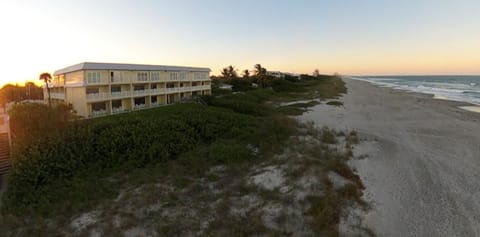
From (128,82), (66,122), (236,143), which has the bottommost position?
(236,143)

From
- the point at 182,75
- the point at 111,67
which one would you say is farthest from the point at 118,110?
the point at 182,75

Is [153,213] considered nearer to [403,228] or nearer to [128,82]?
[403,228]

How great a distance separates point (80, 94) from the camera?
28.8 metres

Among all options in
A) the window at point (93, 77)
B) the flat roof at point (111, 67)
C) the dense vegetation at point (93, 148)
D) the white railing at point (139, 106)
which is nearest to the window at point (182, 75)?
the flat roof at point (111, 67)

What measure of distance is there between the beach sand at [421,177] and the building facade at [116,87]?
23.0m

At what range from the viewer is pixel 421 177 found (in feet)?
39.4

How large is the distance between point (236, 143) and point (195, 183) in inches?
216

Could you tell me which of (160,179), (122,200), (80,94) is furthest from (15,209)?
(80,94)

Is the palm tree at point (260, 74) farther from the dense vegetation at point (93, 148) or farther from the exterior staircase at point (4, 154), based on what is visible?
the exterior staircase at point (4, 154)

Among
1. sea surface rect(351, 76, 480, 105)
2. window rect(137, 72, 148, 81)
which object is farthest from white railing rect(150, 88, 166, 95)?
sea surface rect(351, 76, 480, 105)

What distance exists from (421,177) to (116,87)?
31080 millimetres

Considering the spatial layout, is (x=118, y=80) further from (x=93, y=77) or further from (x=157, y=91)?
(x=157, y=91)

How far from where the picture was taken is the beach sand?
855 cm

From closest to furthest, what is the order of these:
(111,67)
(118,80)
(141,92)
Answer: (111,67) → (118,80) → (141,92)
